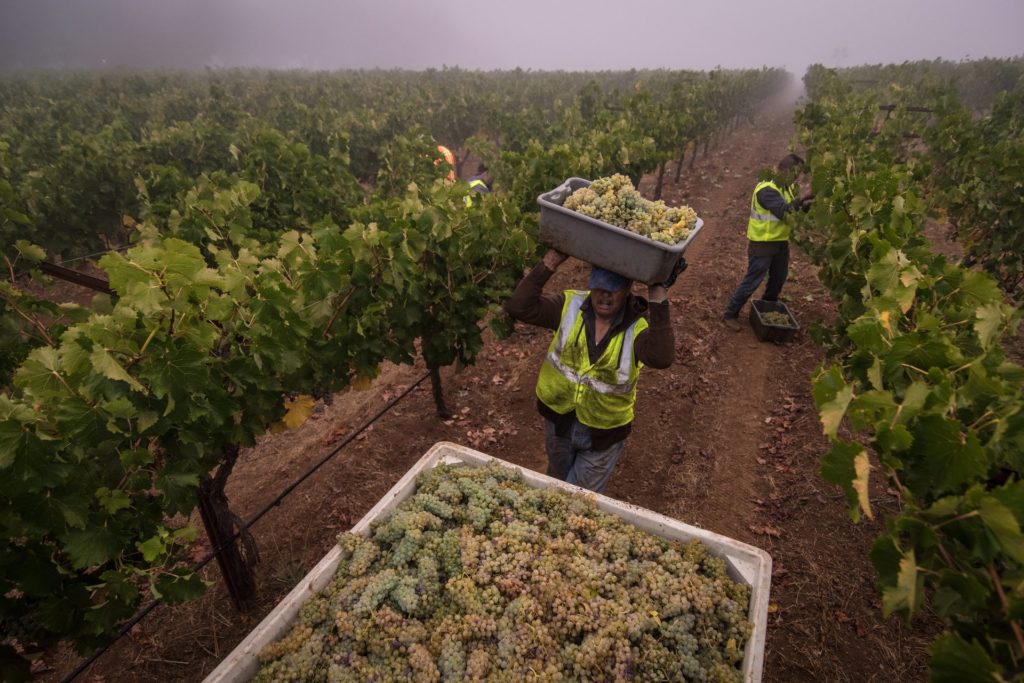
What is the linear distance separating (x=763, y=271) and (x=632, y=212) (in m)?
4.77

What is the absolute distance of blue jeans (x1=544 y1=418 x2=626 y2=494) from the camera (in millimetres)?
3447

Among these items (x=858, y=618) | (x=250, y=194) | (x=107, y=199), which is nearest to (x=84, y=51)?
(x=107, y=199)

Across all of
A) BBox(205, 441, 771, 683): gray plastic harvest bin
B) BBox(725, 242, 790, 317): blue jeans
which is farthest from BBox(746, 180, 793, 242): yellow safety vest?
BBox(205, 441, 771, 683): gray plastic harvest bin

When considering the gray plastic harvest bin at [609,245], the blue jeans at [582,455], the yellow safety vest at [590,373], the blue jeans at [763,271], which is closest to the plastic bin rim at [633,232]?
the gray plastic harvest bin at [609,245]

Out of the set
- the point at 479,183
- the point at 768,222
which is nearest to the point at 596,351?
the point at 768,222

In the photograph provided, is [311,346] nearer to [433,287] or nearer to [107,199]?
[433,287]

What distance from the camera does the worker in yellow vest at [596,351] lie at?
3.03 metres

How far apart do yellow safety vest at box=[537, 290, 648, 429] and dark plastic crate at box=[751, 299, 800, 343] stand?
4467 mm

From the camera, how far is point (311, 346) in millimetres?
3365

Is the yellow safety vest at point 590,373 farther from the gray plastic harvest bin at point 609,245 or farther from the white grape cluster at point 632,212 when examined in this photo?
the white grape cluster at point 632,212

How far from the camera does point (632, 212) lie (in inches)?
113

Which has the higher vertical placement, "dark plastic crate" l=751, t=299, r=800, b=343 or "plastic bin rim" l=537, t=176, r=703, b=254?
"plastic bin rim" l=537, t=176, r=703, b=254

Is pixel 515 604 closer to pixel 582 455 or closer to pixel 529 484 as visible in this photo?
pixel 529 484

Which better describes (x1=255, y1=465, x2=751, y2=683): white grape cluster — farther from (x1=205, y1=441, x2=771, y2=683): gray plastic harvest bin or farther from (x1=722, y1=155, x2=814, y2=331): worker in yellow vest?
(x1=722, y1=155, x2=814, y2=331): worker in yellow vest
